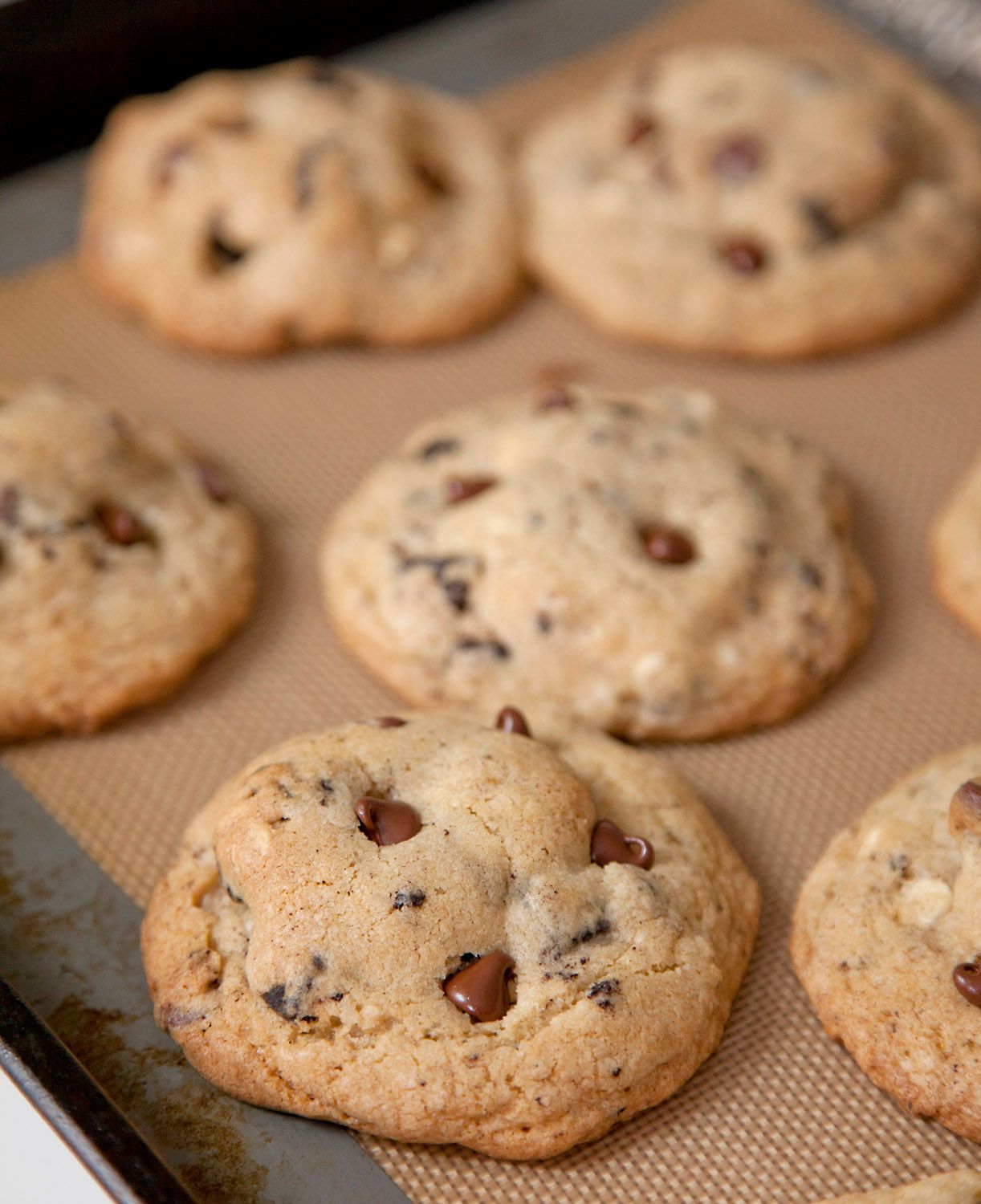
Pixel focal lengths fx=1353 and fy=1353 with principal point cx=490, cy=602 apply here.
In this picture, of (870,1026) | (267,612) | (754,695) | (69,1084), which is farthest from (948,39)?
(69,1084)

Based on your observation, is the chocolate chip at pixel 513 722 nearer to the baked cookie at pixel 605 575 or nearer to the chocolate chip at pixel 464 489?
the baked cookie at pixel 605 575

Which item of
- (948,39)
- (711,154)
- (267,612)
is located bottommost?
(267,612)

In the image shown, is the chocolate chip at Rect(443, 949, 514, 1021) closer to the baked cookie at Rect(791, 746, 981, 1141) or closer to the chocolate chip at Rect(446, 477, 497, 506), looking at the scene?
the baked cookie at Rect(791, 746, 981, 1141)

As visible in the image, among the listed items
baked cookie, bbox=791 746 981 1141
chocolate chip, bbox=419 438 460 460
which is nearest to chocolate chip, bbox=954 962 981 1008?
baked cookie, bbox=791 746 981 1141

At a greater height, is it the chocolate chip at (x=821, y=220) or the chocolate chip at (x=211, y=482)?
the chocolate chip at (x=821, y=220)

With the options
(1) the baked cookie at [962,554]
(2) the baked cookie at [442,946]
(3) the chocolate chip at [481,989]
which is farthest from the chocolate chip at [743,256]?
(3) the chocolate chip at [481,989]

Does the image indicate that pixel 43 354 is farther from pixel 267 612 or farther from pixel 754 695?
pixel 754 695
